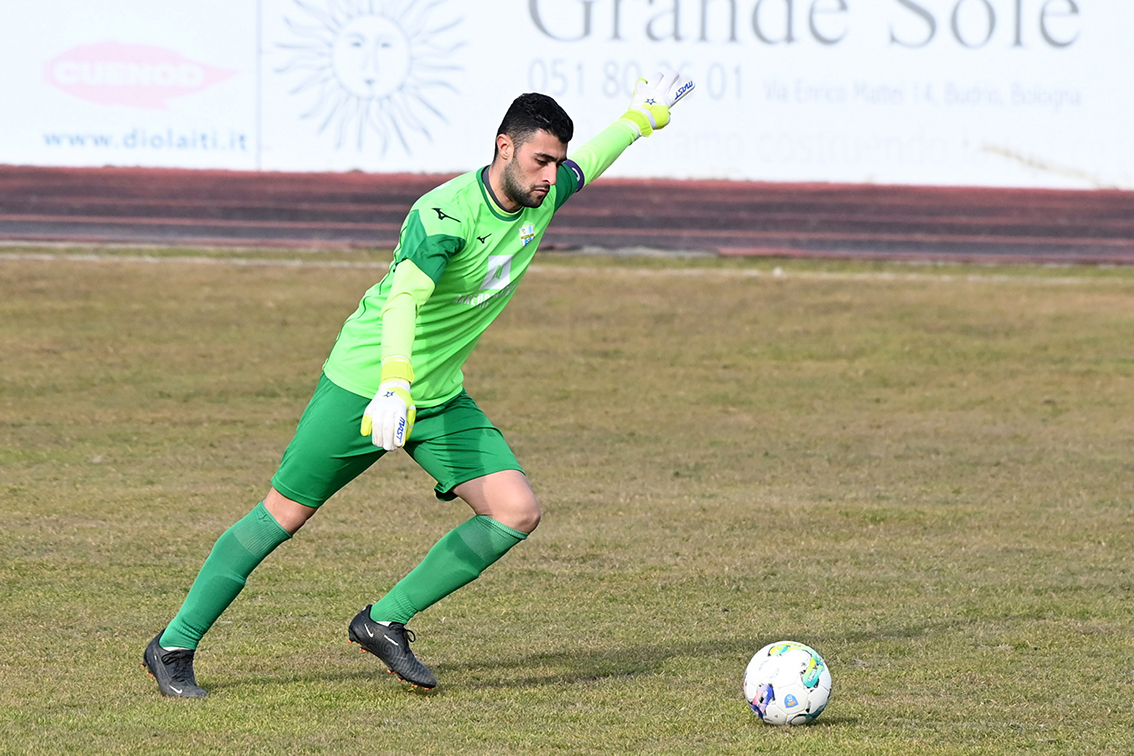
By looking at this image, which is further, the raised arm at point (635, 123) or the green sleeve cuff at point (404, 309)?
the raised arm at point (635, 123)

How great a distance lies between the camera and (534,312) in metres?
17.2

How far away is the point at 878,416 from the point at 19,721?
9280 mm

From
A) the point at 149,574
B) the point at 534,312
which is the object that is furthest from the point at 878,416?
the point at 149,574

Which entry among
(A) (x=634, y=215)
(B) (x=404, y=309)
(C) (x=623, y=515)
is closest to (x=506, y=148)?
(B) (x=404, y=309)

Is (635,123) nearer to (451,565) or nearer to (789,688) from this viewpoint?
(451,565)

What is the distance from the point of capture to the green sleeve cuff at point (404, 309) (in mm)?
5273

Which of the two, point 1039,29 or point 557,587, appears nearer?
point 557,587

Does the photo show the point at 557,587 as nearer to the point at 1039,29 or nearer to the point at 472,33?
the point at 472,33

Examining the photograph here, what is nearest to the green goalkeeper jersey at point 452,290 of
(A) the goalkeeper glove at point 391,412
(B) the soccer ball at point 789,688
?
(A) the goalkeeper glove at point 391,412

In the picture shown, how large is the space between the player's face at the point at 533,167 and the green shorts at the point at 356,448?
814 mm

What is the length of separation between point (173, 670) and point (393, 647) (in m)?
0.76

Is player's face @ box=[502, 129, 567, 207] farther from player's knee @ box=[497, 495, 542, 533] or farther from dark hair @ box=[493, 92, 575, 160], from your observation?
player's knee @ box=[497, 495, 542, 533]

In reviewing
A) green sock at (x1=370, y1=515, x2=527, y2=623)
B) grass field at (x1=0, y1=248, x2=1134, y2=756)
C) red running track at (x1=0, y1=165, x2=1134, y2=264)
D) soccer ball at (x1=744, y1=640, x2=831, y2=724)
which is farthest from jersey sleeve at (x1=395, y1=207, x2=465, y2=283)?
red running track at (x1=0, y1=165, x2=1134, y2=264)

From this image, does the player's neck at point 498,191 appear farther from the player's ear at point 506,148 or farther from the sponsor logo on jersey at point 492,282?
the sponsor logo on jersey at point 492,282
